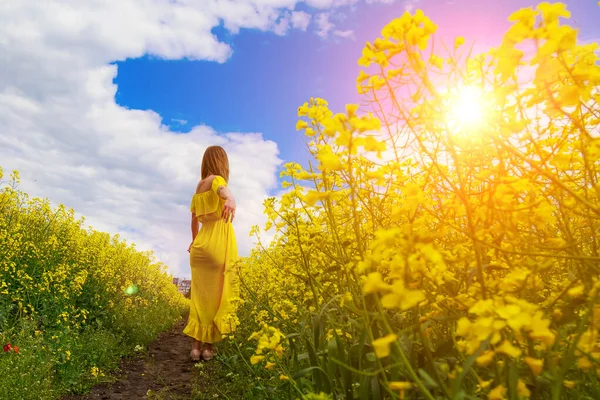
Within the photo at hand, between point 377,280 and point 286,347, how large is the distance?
2.57 metres

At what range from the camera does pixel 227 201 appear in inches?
215

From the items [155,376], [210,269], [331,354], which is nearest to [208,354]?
[155,376]

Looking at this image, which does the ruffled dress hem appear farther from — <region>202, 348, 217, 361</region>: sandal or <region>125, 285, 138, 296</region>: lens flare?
<region>125, 285, 138, 296</region>: lens flare

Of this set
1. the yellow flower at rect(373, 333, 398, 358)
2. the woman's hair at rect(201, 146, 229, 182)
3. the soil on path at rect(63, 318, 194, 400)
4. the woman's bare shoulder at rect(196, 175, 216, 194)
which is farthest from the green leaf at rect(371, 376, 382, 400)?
the woman's hair at rect(201, 146, 229, 182)

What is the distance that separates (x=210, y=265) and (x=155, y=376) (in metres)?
1.44

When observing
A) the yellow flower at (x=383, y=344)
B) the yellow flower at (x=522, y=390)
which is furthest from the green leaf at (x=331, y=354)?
the yellow flower at (x=383, y=344)

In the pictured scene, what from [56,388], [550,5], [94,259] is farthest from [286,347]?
[94,259]

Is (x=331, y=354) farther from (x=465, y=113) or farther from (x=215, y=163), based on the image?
(x=215, y=163)

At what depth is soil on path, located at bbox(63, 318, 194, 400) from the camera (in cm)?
443

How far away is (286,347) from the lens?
344 centimetres

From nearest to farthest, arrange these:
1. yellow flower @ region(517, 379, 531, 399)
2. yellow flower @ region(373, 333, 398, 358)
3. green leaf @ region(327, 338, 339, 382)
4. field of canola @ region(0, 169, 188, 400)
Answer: yellow flower @ region(373, 333, 398, 358)
yellow flower @ region(517, 379, 531, 399)
green leaf @ region(327, 338, 339, 382)
field of canola @ region(0, 169, 188, 400)

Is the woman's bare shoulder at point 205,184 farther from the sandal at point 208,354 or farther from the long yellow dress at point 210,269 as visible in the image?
the sandal at point 208,354

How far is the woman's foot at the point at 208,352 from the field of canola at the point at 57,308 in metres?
0.97

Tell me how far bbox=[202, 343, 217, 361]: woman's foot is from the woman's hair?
2.16 meters
